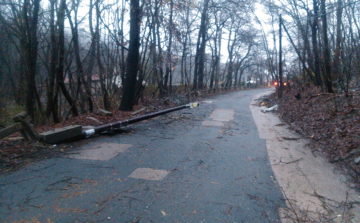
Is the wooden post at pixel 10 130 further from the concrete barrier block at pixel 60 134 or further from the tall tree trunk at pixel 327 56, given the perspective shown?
the tall tree trunk at pixel 327 56

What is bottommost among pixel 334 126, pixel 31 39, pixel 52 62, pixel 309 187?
pixel 309 187

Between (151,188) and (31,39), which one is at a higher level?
(31,39)

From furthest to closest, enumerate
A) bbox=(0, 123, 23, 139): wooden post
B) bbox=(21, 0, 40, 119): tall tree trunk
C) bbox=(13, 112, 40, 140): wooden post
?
1. bbox=(21, 0, 40, 119): tall tree trunk
2. bbox=(13, 112, 40, 140): wooden post
3. bbox=(0, 123, 23, 139): wooden post

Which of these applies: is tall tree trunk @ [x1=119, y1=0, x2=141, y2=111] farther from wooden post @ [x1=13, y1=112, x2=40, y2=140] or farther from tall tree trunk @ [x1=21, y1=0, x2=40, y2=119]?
wooden post @ [x1=13, y1=112, x2=40, y2=140]

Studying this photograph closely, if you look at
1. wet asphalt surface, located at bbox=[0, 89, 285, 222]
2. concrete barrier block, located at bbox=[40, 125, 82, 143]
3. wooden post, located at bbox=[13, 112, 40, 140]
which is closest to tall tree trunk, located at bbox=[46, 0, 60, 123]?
concrete barrier block, located at bbox=[40, 125, 82, 143]

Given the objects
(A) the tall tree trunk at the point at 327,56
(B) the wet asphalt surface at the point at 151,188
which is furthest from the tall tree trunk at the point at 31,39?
(A) the tall tree trunk at the point at 327,56

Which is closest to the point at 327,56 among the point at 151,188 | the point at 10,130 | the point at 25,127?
the point at 151,188

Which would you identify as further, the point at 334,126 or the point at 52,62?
the point at 52,62

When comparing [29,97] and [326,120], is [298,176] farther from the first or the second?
[29,97]

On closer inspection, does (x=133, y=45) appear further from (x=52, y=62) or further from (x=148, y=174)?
(x=148, y=174)

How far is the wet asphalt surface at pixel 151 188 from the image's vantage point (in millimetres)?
4207

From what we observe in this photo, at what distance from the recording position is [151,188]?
16.8 feet

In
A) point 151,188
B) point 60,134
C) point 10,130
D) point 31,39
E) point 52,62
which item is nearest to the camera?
point 151,188

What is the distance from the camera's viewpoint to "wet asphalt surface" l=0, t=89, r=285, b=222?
421 cm
